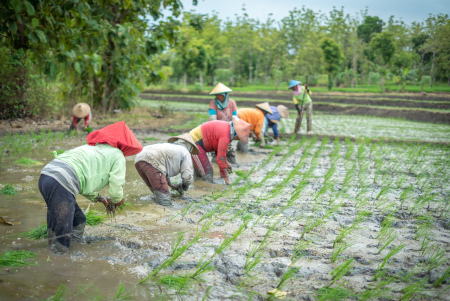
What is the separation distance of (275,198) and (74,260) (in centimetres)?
238

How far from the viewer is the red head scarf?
3.08m

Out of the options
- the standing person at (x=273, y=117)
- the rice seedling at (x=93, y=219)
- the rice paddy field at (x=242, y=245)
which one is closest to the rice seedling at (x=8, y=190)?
the rice paddy field at (x=242, y=245)

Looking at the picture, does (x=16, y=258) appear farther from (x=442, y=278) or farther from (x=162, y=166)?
(x=442, y=278)

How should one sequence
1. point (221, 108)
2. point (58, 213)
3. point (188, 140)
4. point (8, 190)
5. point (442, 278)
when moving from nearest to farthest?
point (442, 278), point (58, 213), point (8, 190), point (188, 140), point (221, 108)

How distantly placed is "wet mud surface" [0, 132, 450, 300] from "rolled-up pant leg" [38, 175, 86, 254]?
98 mm

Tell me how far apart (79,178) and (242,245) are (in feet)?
4.31

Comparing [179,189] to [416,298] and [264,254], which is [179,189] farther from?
[416,298]

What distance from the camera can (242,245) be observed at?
306 centimetres

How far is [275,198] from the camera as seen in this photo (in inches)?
175

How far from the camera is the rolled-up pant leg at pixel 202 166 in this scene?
5.05 meters

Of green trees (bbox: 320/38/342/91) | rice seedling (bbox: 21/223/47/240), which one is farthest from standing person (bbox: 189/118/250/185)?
green trees (bbox: 320/38/342/91)

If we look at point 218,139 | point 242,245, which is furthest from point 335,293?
point 218,139

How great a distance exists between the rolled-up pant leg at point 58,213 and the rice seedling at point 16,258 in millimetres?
193

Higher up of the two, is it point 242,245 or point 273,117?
point 273,117
